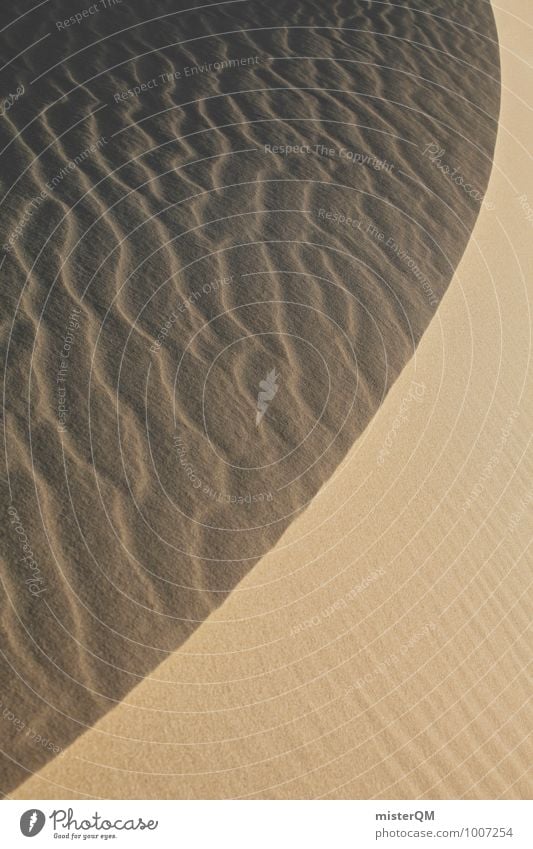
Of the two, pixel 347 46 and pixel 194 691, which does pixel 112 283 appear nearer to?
pixel 194 691

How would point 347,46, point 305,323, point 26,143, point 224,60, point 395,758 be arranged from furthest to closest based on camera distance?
1. point 347,46
2. point 224,60
3. point 26,143
4. point 305,323
5. point 395,758

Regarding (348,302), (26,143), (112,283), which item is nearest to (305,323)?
(348,302)

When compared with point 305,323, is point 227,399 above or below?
below

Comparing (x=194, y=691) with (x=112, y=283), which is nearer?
(x=194, y=691)
